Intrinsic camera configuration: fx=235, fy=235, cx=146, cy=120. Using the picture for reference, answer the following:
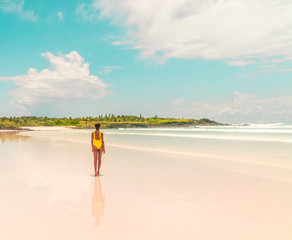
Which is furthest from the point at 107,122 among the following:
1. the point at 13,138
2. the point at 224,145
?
the point at 224,145

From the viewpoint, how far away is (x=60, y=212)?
5.70 meters

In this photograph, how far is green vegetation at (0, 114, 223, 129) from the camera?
100 m

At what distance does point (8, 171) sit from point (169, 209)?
8232 millimetres

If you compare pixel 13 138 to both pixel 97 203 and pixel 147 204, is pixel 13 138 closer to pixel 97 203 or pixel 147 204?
pixel 97 203

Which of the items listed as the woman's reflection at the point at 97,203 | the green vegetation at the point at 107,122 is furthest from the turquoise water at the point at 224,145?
the green vegetation at the point at 107,122

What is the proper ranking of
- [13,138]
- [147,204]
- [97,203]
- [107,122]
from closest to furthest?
[147,204] < [97,203] < [13,138] < [107,122]

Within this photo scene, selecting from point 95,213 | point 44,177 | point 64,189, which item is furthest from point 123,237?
point 44,177

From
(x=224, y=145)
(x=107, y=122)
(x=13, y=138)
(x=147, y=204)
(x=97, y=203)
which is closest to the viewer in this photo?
(x=147, y=204)

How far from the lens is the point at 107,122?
372 ft

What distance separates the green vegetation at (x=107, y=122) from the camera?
100387 millimetres

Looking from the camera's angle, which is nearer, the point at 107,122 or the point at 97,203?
the point at 97,203

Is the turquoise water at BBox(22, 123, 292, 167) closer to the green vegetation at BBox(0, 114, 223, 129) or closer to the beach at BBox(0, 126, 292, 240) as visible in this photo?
the beach at BBox(0, 126, 292, 240)

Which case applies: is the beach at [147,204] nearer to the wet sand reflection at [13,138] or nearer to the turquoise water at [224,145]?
the turquoise water at [224,145]

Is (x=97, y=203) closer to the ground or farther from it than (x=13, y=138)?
farther from it
